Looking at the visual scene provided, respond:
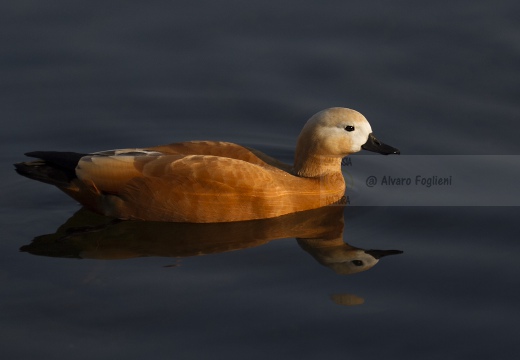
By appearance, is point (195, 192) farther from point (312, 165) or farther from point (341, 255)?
point (341, 255)

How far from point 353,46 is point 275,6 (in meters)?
1.30

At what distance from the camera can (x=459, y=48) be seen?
1275cm

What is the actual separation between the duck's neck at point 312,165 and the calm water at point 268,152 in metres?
0.53

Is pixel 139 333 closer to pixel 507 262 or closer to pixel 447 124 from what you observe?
pixel 507 262

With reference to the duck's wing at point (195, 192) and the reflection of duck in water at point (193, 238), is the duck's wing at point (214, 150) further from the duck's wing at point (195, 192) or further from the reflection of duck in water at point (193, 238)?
the reflection of duck in water at point (193, 238)

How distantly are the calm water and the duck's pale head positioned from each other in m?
0.62

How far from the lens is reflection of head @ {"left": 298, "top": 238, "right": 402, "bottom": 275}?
9.38 m

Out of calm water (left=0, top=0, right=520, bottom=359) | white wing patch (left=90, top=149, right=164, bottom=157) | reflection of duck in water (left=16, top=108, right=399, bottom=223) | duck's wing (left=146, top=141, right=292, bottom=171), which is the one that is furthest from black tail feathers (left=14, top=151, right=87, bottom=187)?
duck's wing (left=146, top=141, right=292, bottom=171)

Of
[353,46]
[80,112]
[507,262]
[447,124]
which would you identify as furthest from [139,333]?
[353,46]

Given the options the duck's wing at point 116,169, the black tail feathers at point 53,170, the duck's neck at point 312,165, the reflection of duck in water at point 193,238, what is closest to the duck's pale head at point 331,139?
the duck's neck at point 312,165

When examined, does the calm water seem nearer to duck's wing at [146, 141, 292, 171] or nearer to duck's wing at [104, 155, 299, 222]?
duck's wing at [104, 155, 299, 222]

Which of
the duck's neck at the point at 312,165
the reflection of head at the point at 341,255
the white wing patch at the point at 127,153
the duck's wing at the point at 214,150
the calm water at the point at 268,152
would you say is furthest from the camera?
the duck's neck at the point at 312,165

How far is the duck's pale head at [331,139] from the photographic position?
34.6 ft

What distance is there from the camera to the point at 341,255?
31.7 feet
